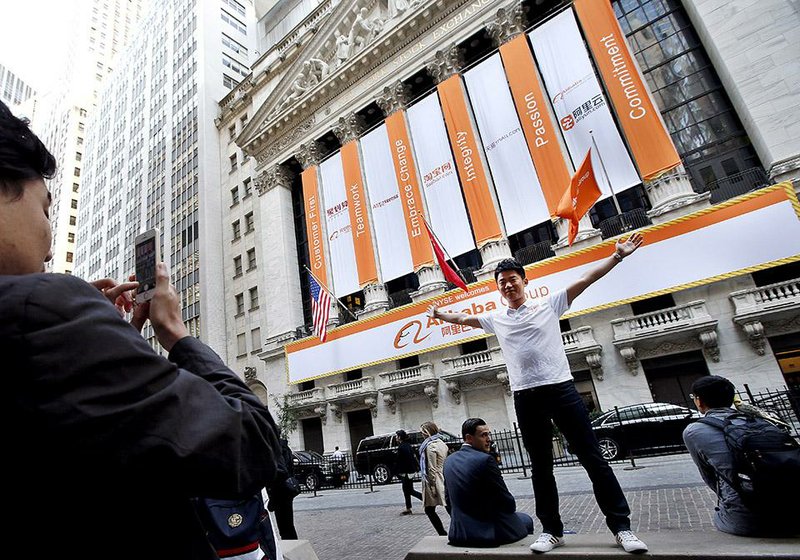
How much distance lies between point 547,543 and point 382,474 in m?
14.8

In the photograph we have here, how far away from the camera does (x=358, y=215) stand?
26.2 meters

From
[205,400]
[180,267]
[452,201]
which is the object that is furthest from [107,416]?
[180,267]

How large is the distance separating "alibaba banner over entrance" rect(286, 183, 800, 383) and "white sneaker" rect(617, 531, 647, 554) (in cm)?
1006

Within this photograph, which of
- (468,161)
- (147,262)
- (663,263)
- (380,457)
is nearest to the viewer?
(147,262)

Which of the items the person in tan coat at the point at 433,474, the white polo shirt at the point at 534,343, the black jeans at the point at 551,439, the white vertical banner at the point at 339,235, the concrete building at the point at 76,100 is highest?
the concrete building at the point at 76,100

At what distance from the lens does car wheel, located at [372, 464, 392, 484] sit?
659 inches

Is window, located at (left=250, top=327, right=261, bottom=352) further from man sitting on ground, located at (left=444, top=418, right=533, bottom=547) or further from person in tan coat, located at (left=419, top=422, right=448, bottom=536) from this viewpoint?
man sitting on ground, located at (left=444, top=418, right=533, bottom=547)

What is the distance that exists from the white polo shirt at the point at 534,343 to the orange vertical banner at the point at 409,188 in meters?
18.5

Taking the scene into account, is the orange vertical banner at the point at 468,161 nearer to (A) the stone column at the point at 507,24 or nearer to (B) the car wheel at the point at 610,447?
(A) the stone column at the point at 507,24

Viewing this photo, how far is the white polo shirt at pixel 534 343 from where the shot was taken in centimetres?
362

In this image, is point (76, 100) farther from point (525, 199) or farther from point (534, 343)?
point (534, 343)

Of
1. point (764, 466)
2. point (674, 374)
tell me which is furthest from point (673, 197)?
point (764, 466)

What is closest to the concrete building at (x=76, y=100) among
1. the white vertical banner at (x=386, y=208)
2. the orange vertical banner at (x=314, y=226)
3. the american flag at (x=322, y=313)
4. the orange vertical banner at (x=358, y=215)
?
the orange vertical banner at (x=314, y=226)

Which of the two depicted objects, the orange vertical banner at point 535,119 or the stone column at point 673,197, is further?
the orange vertical banner at point 535,119
